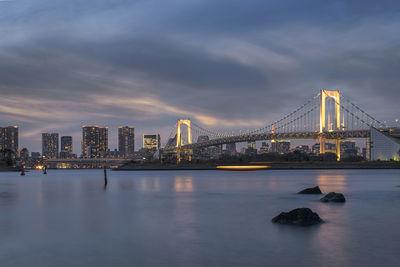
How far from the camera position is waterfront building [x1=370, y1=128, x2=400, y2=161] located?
86.2 metres

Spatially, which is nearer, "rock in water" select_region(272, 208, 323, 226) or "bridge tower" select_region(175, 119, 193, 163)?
"rock in water" select_region(272, 208, 323, 226)

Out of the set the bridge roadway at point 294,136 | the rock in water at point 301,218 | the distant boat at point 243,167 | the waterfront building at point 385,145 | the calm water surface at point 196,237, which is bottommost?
the distant boat at point 243,167

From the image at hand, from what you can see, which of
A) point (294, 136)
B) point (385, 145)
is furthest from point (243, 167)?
point (385, 145)

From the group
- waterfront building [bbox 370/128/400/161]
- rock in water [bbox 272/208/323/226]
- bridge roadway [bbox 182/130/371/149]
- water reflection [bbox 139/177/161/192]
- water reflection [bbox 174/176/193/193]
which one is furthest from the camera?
waterfront building [bbox 370/128/400/161]

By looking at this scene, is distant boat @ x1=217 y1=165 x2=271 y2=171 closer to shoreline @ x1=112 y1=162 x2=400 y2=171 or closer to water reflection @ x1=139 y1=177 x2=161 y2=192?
shoreline @ x1=112 y1=162 x2=400 y2=171

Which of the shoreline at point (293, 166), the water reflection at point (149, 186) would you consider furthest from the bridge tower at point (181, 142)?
the water reflection at point (149, 186)

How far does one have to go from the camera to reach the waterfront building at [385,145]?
283 feet

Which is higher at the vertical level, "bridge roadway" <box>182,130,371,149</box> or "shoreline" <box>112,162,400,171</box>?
"bridge roadway" <box>182,130,371,149</box>

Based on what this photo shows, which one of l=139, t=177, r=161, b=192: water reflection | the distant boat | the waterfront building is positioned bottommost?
the distant boat

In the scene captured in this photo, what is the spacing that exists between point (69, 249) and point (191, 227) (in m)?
5.29

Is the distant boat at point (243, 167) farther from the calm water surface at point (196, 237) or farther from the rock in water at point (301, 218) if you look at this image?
the rock in water at point (301, 218)

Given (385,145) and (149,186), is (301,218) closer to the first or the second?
(149,186)

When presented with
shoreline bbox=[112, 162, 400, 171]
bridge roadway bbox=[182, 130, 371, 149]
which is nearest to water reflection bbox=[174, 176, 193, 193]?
bridge roadway bbox=[182, 130, 371, 149]

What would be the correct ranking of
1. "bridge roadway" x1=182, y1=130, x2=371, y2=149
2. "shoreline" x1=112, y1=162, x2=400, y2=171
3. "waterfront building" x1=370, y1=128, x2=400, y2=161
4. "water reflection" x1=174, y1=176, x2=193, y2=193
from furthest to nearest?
1. "shoreline" x1=112, y1=162, x2=400, y2=171
2. "waterfront building" x1=370, y1=128, x2=400, y2=161
3. "bridge roadway" x1=182, y1=130, x2=371, y2=149
4. "water reflection" x1=174, y1=176, x2=193, y2=193
